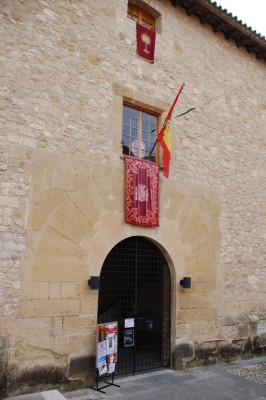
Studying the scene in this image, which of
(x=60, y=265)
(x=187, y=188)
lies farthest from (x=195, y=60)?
(x=60, y=265)

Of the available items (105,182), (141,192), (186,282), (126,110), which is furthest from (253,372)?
(126,110)

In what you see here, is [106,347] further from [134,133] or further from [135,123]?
[135,123]

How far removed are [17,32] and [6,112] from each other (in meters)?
1.40

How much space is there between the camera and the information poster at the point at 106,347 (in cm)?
552

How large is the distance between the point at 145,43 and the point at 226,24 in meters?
2.61

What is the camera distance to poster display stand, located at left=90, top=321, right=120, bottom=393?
5508 millimetres

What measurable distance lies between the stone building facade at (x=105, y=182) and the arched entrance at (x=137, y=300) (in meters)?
0.26

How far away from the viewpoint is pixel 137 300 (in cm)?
718

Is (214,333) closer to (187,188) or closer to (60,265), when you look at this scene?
(187,188)

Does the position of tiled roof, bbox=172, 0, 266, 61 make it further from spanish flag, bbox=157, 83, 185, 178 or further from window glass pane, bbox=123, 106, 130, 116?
window glass pane, bbox=123, 106, 130, 116

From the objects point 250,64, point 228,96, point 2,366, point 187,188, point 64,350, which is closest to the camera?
point 2,366

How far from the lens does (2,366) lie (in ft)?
15.8

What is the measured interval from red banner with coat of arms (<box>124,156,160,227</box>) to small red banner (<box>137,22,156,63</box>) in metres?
2.28

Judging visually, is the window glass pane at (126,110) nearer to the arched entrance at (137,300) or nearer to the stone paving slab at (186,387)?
the arched entrance at (137,300)
